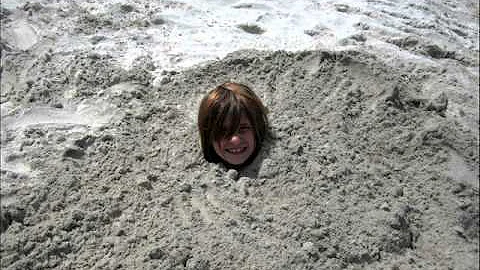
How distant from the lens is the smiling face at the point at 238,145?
274 cm

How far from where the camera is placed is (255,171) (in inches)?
109

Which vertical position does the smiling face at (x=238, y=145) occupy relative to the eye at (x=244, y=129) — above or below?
below

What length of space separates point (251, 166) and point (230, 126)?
9.5 inches

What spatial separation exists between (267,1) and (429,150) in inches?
71.7

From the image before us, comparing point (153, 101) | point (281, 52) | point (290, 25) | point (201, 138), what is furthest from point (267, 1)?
point (201, 138)

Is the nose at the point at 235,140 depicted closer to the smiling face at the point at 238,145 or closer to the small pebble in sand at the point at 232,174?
the smiling face at the point at 238,145

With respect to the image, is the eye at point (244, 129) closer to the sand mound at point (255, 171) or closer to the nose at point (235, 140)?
the nose at point (235, 140)

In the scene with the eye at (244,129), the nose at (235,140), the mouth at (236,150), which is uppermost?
the eye at (244,129)

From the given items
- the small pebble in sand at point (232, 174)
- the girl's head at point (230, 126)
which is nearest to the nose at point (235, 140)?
the girl's head at point (230, 126)

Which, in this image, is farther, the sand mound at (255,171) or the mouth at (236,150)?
the mouth at (236,150)

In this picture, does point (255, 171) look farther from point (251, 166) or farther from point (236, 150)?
point (236, 150)

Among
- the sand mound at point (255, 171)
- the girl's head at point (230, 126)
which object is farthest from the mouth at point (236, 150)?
the sand mound at point (255, 171)

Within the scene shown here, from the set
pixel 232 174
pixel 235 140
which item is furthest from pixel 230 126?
pixel 232 174

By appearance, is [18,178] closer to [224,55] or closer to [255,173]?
[255,173]
